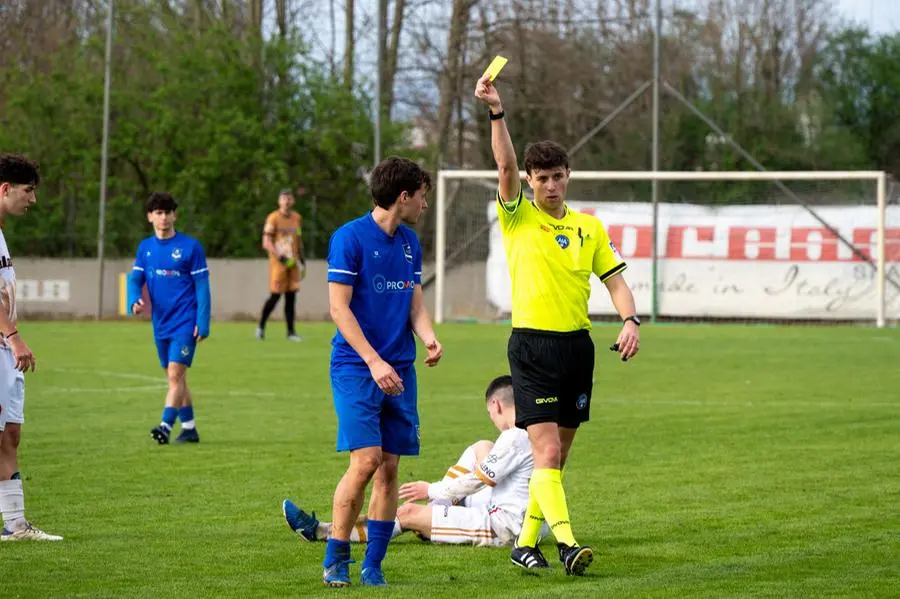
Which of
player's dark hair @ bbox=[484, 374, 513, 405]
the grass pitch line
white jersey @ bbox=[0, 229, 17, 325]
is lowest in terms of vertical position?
the grass pitch line

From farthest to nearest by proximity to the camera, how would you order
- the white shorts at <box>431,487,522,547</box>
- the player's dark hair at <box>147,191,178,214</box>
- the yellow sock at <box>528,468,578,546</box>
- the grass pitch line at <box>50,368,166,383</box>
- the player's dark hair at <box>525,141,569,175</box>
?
the grass pitch line at <box>50,368,166,383</box>
the player's dark hair at <box>147,191,178,214</box>
the white shorts at <box>431,487,522,547</box>
the player's dark hair at <box>525,141,569,175</box>
the yellow sock at <box>528,468,578,546</box>

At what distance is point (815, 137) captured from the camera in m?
39.2

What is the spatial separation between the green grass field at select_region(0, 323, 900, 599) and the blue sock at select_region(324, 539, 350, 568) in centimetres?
15

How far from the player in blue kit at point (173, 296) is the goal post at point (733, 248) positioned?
17.0 metres

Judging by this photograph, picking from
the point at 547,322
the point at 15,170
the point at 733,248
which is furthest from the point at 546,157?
the point at 733,248

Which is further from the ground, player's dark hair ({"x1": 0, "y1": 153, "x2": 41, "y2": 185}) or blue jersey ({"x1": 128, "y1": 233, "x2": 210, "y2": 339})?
player's dark hair ({"x1": 0, "y1": 153, "x2": 41, "y2": 185})

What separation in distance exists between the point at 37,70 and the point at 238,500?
2947cm

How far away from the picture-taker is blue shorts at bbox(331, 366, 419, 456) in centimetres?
654

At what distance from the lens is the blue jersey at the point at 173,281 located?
39.9 ft

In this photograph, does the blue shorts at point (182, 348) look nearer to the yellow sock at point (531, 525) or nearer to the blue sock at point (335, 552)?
the yellow sock at point (531, 525)

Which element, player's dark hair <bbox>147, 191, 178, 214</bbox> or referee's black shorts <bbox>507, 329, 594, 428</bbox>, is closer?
referee's black shorts <bbox>507, 329, 594, 428</bbox>

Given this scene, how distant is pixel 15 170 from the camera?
7.27 metres

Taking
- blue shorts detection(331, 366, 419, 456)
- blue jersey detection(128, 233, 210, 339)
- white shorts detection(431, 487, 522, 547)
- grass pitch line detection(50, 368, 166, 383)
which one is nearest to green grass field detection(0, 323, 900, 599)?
grass pitch line detection(50, 368, 166, 383)

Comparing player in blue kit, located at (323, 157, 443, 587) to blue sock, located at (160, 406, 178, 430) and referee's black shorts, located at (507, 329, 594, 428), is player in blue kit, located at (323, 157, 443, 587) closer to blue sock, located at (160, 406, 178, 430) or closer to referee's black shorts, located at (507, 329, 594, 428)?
referee's black shorts, located at (507, 329, 594, 428)
